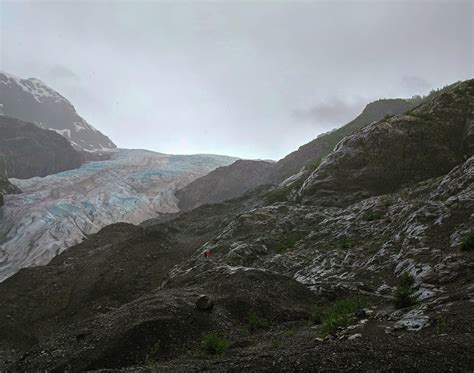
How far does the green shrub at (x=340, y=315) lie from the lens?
32.4 ft

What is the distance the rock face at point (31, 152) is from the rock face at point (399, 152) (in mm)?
70198

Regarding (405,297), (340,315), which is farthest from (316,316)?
(405,297)

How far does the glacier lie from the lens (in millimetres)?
45344

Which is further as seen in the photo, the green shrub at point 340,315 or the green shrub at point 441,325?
the green shrub at point 340,315

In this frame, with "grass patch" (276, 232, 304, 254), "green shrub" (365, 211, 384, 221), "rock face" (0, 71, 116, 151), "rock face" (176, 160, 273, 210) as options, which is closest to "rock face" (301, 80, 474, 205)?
"grass patch" (276, 232, 304, 254)

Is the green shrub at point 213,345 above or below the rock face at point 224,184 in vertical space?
below

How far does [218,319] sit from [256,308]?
147 centimetres

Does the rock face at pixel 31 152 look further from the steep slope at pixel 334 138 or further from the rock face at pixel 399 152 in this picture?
the rock face at pixel 399 152

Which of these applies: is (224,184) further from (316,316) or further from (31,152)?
(316,316)

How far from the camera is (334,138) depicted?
61344mm

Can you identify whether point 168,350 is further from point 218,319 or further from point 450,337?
point 450,337

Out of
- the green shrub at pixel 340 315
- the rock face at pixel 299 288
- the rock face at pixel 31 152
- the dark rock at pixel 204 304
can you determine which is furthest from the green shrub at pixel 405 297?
the rock face at pixel 31 152

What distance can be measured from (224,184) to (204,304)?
56774 mm

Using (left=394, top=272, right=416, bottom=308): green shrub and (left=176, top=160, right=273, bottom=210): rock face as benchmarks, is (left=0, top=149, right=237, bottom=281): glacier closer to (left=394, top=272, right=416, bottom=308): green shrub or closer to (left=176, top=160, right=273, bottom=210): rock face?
(left=176, top=160, right=273, bottom=210): rock face
